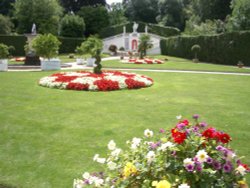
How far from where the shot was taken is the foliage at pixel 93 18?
56781mm

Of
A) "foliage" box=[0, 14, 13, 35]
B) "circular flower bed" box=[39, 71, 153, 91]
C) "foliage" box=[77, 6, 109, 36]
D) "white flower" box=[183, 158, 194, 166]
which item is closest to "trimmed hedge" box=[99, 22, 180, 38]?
"foliage" box=[77, 6, 109, 36]

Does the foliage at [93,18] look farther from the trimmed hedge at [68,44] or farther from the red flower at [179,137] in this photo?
the red flower at [179,137]

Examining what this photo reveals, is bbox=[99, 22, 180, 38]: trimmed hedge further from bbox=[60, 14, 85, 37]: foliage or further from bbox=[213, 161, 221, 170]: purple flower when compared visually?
bbox=[213, 161, 221, 170]: purple flower

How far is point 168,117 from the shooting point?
7770 mm

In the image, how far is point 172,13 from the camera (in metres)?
65.8

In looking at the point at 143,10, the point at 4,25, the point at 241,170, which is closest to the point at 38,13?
the point at 4,25

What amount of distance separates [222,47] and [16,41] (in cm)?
2482

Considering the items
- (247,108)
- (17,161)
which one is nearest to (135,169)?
(17,161)

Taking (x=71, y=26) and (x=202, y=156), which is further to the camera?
(x=71, y=26)

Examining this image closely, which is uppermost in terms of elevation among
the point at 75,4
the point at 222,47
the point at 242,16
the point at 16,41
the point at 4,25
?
the point at 75,4

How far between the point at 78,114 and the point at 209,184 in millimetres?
5879

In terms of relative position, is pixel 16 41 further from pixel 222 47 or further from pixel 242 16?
pixel 242 16

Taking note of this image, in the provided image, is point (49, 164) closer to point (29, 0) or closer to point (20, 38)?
point (20, 38)

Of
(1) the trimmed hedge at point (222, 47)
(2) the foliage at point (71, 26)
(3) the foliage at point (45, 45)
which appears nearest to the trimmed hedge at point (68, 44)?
(2) the foliage at point (71, 26)
